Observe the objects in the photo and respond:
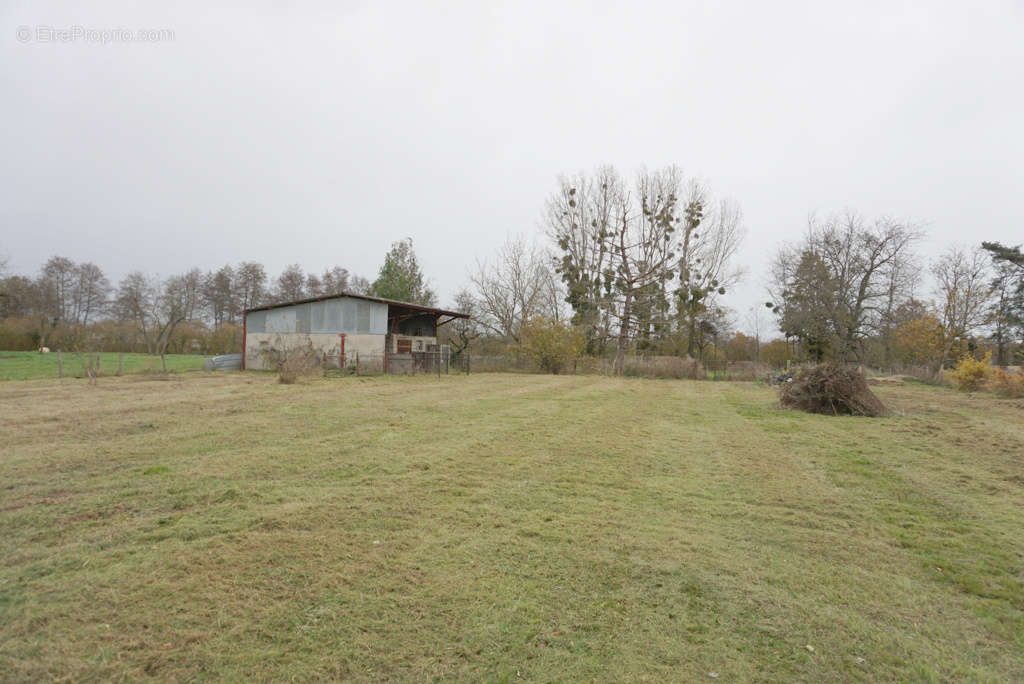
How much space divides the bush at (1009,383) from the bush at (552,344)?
61.3 ft

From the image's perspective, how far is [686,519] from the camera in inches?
178

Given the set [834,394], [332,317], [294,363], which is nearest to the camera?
[834,394]

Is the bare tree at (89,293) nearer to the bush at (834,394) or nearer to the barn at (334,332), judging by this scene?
the barn at (334,332)

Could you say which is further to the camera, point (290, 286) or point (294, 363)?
point (290, 286)

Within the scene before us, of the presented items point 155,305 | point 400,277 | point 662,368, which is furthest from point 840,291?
point 155,305

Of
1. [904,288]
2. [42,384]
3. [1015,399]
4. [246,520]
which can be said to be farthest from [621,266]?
[246,520]

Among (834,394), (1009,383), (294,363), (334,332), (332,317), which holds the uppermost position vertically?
(332,317)

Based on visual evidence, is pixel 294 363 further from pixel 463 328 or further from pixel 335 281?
pixel 335 281

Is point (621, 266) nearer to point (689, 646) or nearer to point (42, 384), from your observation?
point (42, 384)

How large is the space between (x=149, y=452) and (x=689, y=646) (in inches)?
268

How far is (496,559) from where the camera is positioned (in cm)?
359

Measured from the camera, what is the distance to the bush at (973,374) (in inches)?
783

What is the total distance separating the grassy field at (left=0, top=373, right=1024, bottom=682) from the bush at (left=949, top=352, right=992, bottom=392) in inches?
674

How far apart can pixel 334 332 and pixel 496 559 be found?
23162mm
